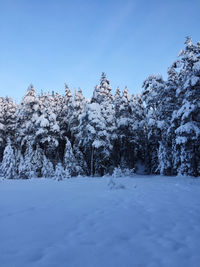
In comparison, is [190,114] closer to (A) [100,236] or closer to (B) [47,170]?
(A) [100,236]

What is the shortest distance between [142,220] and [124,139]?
24637 mm

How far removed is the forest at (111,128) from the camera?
17.1 meters

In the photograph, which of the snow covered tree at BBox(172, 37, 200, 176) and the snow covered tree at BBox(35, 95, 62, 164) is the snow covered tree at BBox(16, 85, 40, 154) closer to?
the snow covered tree at BBox(35, 95, 62, 164)

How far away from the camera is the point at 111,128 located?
26.1m

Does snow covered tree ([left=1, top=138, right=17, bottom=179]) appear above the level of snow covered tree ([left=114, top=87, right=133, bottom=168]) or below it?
below

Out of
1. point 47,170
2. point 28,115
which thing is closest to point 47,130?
point 28,115

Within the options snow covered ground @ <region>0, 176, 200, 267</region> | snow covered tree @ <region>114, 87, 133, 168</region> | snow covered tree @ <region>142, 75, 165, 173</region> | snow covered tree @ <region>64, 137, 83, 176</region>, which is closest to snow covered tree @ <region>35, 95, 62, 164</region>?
snow covered tree @ <region>64, 137, 83, 176</region>

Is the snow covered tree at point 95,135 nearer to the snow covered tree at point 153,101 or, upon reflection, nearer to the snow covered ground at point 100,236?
the snow covered tree at point 153,101

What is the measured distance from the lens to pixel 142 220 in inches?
188

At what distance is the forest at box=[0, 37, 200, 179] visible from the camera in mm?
17062

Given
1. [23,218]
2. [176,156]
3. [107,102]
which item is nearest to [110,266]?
[23,218]

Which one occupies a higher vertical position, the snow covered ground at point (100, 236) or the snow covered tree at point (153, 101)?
the snow covered tree at point (153, 101)

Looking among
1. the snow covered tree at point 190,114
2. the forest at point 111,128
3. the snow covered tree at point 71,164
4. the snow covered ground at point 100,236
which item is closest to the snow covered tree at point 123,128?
the forest at point 111,128

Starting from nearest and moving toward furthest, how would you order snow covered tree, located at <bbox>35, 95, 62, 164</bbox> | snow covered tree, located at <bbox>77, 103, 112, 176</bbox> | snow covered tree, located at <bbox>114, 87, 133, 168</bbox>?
snow covered tree, located at <bbox>77, 103, 112, 176</bbox> < snow covered tree, located at <bbox>35, 95, 62, 164</bbox> < snow covered tree, located at <bbox>114, 87, 133, 168</bbox>
